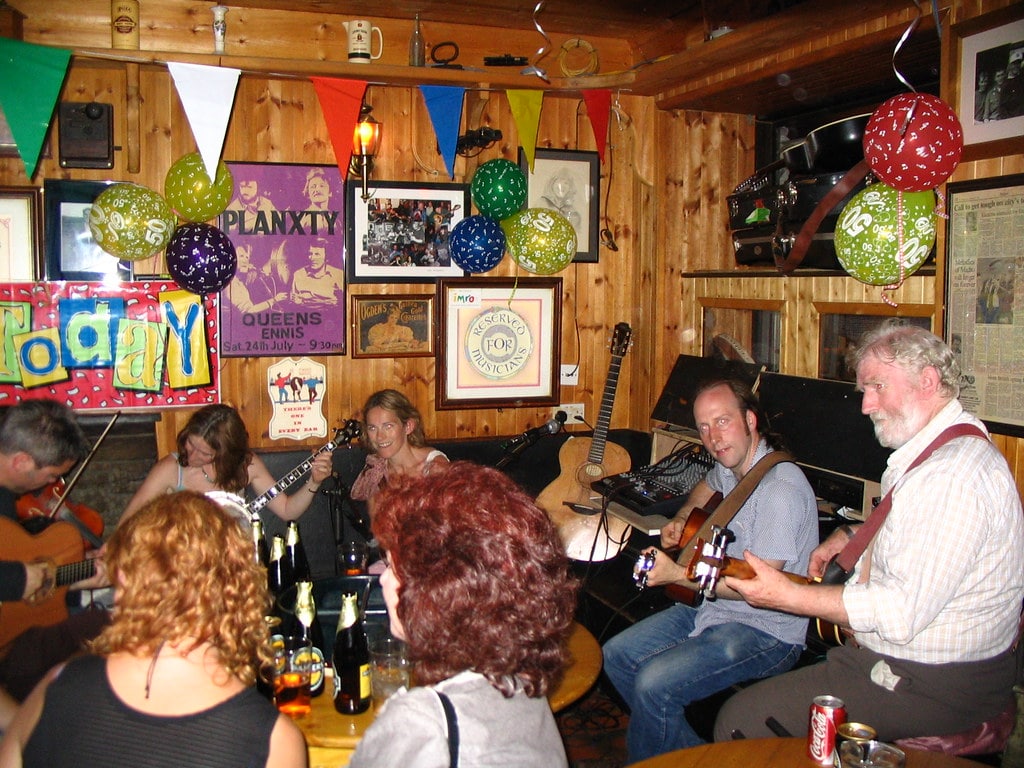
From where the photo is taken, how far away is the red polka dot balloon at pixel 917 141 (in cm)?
266

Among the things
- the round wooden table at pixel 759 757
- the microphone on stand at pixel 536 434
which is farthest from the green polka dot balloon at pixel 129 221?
the round wooden table at pixel 759 757

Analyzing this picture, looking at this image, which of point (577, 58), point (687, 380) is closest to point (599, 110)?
point (577, 58)

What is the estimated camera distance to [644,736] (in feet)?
9.41

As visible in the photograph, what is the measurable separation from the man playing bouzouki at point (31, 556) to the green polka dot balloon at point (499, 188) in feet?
6.97

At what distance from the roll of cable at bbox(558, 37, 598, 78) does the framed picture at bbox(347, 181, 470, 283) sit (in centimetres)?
85

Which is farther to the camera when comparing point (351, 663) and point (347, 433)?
point (347, 433)

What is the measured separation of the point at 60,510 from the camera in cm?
354

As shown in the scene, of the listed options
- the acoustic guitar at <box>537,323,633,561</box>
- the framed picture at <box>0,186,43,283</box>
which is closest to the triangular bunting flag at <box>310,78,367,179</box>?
the framed picture at <box>0,186,43,283</box>

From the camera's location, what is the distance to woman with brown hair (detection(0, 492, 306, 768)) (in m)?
1.53

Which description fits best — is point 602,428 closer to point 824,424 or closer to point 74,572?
point 824,424

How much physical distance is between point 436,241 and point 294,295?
31.0 inches

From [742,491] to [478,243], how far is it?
197 centimetres

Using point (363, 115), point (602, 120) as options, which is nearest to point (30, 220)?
point (363, 115)

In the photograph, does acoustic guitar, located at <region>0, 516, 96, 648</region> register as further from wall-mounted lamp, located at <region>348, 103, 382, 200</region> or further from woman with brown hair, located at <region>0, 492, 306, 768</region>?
wall-mounted lamp, located at <region>348, 103, 382, 200</region>
